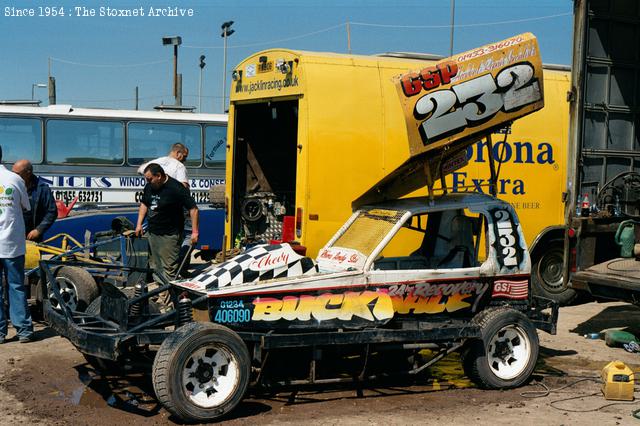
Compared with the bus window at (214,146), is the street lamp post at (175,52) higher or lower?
higher

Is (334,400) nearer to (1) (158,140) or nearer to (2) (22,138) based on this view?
(1) (158,140)

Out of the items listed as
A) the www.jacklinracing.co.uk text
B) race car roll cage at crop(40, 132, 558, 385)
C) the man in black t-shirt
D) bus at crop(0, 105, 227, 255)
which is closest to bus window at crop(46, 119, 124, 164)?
bus at crop(0, 105, 227, 255)

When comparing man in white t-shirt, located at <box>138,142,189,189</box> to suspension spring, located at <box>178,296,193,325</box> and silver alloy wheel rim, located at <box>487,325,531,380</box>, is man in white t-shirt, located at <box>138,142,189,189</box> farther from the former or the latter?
silver alloy wheel rim, located at <box>487,325,531,380</box>

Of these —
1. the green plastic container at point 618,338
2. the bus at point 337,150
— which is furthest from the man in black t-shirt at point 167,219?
the green plastic container at point 618,338

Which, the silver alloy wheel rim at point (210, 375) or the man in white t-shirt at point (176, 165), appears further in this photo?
the man in white t-shirt at point (176, 165)

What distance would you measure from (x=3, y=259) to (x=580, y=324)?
23.5 ft

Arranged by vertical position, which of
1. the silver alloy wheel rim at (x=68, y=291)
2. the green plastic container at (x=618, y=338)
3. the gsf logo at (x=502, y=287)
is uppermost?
the gsf logo at (x=502, y=287)

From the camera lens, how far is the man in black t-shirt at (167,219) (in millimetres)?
9414

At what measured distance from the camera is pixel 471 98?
24.7 feet

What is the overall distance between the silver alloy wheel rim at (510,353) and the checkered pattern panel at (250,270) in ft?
5.87

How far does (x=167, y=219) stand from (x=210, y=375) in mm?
3630

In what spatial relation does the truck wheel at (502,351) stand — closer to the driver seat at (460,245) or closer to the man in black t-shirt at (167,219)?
the driver seat at (460,245)

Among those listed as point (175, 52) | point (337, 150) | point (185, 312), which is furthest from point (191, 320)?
point (175, 52)

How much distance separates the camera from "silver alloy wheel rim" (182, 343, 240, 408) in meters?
6.14
